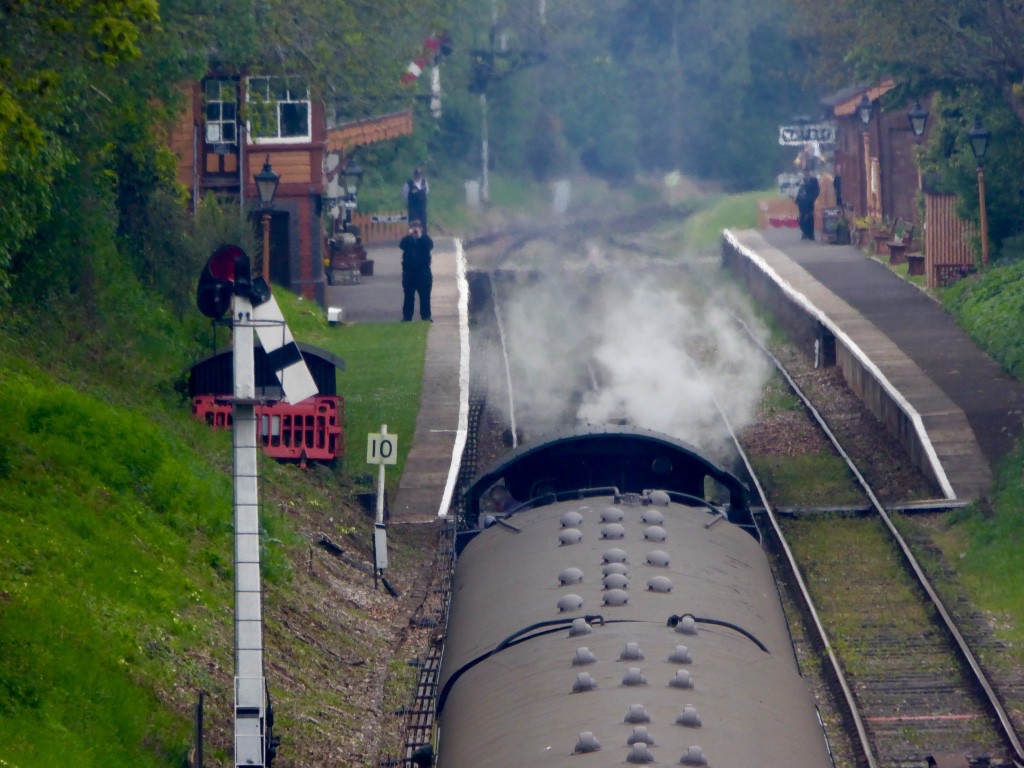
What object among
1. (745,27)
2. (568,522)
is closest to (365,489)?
(568,522)

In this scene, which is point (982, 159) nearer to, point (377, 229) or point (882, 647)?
point (882, 647)

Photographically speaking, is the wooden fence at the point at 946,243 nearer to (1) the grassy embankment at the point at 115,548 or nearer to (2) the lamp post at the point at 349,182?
(1) the grassy embankment at the point at 115,548

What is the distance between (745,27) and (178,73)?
52562mm

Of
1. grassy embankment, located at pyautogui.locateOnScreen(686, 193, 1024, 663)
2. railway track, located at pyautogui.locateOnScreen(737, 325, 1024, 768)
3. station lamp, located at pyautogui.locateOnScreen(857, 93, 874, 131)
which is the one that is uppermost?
station lamp, located at pyautogui.locateOnScreen(857, 93, 874, 131)

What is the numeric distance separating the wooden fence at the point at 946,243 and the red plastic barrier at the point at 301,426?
15.3 m

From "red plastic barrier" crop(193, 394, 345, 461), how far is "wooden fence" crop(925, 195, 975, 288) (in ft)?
50.2

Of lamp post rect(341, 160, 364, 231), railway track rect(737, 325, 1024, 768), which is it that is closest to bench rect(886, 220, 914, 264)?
lamp post rect(341, 160, 364, 231)

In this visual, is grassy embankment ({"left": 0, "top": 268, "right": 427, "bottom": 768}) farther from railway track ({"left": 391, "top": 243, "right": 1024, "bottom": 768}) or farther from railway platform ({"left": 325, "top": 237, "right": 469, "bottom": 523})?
railway track ({"left": 391, "top": 243, "right": 1024, "bottom": 768})

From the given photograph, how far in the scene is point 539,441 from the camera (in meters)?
11.0

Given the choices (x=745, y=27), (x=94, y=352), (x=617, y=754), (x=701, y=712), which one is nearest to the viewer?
(x=617, y=754)

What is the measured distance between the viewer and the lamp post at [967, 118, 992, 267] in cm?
2612

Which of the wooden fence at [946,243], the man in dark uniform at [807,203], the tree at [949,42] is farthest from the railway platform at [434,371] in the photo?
the wooden fence at [946,243]

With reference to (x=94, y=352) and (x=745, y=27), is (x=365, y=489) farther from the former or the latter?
(x=745, y=27)

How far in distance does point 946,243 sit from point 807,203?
9.72 metres
